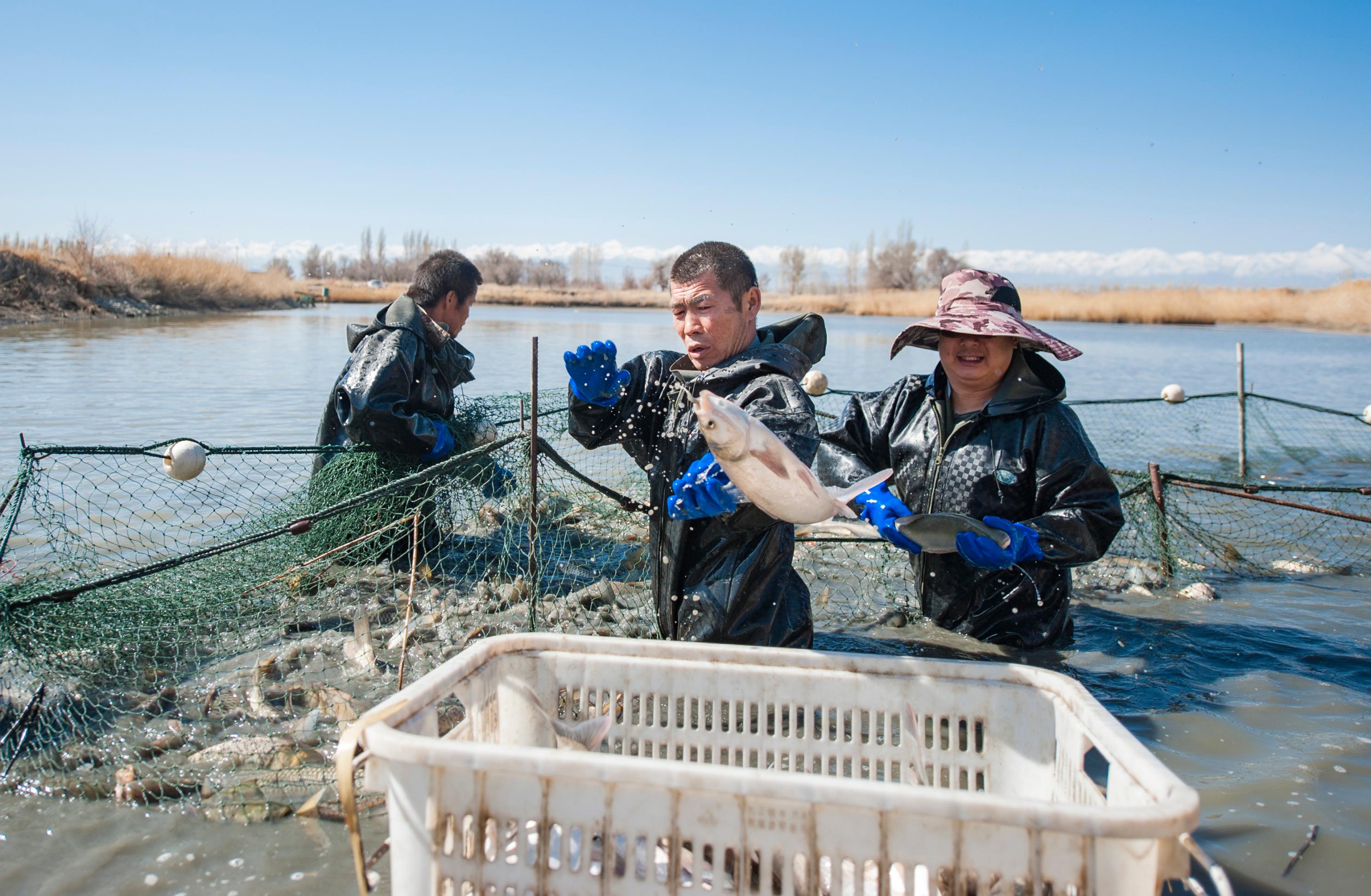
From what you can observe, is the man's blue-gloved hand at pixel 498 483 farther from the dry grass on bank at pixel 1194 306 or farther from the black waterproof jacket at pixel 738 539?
the dry grass on bank at pixel 1194 306

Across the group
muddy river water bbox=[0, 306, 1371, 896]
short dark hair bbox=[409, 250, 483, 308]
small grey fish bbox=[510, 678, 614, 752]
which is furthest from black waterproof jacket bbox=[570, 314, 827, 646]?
short dark hair bbox=[409, 250, 483, 308]

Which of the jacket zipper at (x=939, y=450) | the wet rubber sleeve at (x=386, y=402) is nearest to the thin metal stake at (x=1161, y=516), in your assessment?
the jacket zipper at (x=939, y=450)

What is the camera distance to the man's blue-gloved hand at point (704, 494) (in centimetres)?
275

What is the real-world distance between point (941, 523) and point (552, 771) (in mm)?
1904

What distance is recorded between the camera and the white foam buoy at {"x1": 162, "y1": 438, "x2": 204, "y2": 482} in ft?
12.6

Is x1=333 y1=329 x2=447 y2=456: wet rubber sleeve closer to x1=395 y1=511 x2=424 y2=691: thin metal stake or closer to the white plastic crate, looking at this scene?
x1=395 y1=511 x2=424 y2=691: thin metal stake

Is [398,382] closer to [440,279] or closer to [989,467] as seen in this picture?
[440,279]

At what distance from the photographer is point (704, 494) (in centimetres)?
277

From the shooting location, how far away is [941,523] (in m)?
3.17

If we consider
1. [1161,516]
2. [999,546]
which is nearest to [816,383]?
Answer: [1161,516]

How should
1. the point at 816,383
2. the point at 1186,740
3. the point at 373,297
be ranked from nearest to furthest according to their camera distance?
1. the point at 1186,740
2. the point at 816,383
3. the point at 373,297

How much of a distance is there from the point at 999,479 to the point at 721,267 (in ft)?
4.58

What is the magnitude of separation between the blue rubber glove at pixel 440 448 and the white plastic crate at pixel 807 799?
9.47ft

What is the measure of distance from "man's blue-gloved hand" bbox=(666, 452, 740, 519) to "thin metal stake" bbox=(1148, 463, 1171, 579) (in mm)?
3918
